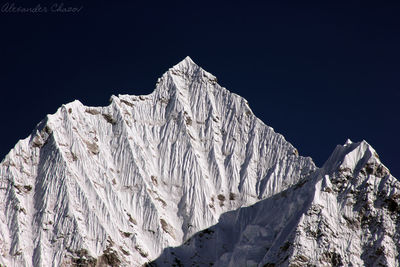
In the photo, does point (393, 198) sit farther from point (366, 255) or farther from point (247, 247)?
point (247, 247)

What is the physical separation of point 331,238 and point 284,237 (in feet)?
28.2

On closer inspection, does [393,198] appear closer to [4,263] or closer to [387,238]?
[387,238]

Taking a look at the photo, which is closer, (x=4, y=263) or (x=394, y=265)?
(x=394, y=265)

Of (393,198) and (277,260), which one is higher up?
(393,198)

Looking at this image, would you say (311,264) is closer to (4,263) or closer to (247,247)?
(247,247)

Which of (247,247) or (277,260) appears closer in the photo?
(277,260)

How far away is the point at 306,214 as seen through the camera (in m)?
192

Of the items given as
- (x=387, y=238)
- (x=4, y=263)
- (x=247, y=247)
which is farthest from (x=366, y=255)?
(x=4, y=263)

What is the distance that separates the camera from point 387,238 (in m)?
189

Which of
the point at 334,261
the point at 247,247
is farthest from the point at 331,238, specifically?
the point at 247,247

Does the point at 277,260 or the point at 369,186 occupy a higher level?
the point at 369,186

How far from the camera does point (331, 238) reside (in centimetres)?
18838

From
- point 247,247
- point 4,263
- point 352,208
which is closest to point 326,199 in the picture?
point 352,208

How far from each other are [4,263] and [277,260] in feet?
165
